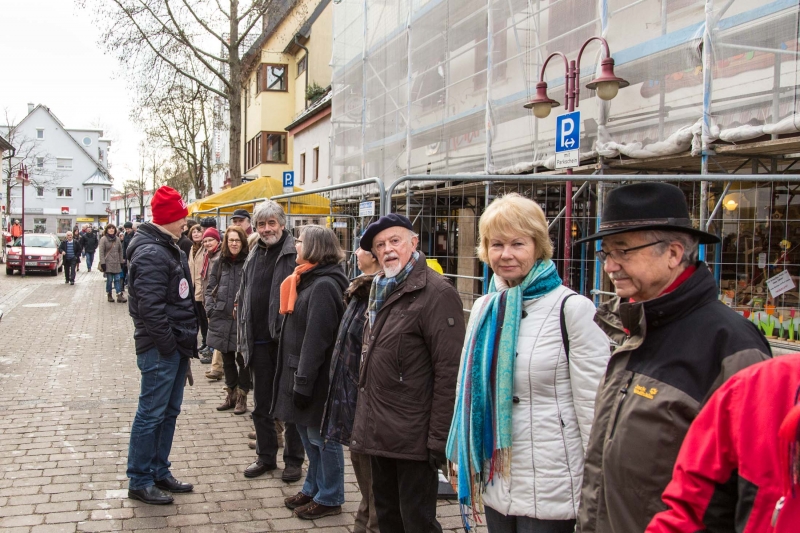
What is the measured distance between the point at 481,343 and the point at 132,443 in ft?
10.1

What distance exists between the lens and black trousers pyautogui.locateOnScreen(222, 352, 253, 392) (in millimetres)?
6896

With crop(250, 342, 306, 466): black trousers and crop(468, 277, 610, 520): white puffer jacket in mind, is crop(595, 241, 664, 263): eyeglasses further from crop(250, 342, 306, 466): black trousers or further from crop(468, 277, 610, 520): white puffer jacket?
crop(250, 342, 306, 466): black trousers

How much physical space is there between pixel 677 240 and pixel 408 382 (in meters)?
1.67

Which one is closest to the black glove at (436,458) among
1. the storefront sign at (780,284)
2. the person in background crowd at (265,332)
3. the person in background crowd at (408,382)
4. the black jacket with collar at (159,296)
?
the person in background crowd at (408,382)

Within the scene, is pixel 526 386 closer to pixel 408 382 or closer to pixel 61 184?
pixel 408 382

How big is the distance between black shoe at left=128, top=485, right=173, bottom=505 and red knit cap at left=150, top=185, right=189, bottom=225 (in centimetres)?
186

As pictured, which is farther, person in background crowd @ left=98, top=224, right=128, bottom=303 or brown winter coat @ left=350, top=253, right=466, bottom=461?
person in background crowd @ left=98, top=224, right=128, bottom=303

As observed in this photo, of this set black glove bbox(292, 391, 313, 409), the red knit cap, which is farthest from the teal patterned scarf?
the red knit cap

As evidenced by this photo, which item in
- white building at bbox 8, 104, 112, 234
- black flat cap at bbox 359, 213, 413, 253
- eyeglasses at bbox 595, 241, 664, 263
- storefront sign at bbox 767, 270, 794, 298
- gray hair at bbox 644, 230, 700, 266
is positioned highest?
white building at bbox 8, 104, 112, 234

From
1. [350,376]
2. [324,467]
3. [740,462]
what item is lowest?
[324,467]

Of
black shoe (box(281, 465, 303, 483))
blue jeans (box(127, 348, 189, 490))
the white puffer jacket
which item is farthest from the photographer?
black shoe (box(281, 465, 303, 483))

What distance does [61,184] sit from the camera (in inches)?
3253

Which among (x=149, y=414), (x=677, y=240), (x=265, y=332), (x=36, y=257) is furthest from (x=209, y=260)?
(x=36, y=257)

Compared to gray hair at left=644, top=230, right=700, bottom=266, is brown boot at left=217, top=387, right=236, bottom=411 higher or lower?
lower
